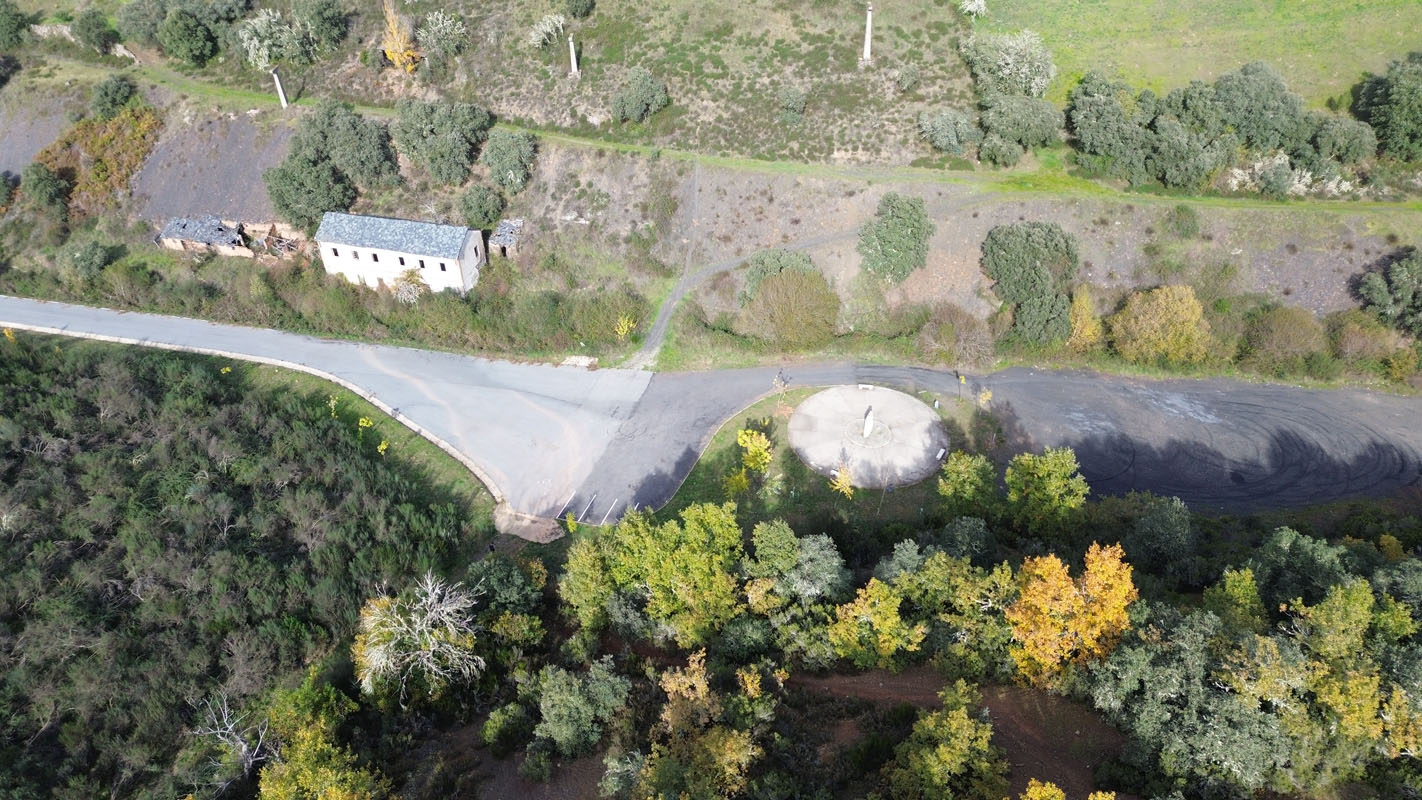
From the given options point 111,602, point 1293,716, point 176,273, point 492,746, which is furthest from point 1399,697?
point 176,273

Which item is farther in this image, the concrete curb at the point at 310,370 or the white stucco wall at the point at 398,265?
the white stucco wall at the point at 398,265

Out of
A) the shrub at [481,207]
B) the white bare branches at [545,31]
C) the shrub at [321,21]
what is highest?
the white bare branches at [545,31]

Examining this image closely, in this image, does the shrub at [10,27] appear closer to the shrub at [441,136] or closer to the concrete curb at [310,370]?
the concrete curb at [310,370]

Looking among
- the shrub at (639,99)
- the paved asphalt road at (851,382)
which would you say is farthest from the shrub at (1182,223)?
the shrub at (639,99)

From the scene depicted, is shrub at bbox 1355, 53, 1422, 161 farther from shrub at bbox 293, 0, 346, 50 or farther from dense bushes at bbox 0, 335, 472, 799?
shrub at bbox 293, 0, 346, 50

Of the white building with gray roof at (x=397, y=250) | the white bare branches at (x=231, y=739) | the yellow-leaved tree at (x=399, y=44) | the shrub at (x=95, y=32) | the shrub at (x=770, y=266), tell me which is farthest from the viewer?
the shrub at (x=95, y=32)

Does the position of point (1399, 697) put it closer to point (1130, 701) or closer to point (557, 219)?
point (1130, 701)

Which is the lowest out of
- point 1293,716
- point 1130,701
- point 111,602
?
point 111,602

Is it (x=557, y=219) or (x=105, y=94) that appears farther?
(x=105, y=94)

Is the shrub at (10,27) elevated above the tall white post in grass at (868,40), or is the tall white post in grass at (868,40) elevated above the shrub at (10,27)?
the tall white post in grass at (868,40)
